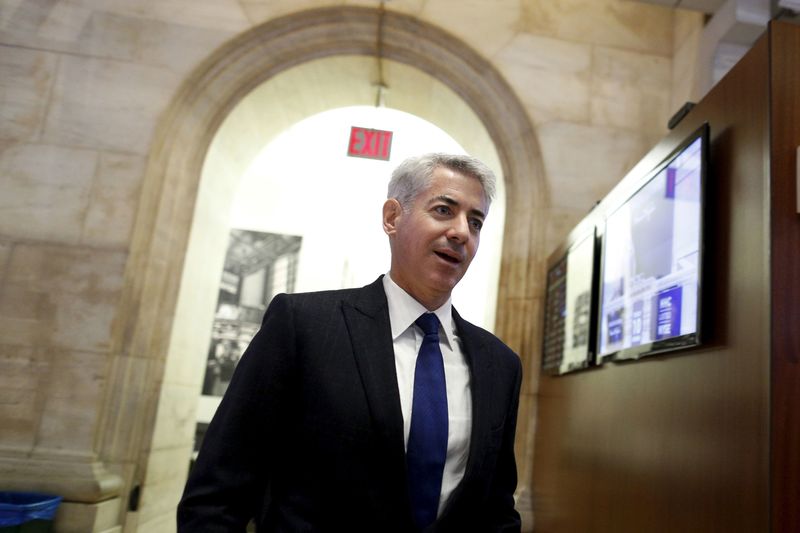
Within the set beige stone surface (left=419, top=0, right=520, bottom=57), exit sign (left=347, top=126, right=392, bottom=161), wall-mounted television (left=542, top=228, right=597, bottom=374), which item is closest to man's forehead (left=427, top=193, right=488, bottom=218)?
wall-mounted television (left=542, top=228, right=597, bottom=374)

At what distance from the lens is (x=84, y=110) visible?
4.20 metres

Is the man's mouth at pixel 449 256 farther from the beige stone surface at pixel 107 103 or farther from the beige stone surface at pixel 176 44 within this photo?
the beige stone surface at pixel 176 44

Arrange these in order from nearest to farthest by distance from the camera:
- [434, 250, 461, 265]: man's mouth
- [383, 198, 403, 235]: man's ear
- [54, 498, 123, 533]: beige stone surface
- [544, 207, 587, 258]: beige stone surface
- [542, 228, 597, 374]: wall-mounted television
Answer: [434, 250, 461, 265]: man's mouth < [383, 198, 403, 235]: man's ear < [542, 228, 597, 374]: wall-mounted television < [54, 498, 123, 533]: beige stone surface < [544, 207, 587, 258]: beige stone surface

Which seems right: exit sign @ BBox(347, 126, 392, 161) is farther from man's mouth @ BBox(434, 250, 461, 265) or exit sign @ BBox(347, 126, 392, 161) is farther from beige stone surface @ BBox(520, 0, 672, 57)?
man's mouth @ BBox(434, 250, 461, 265)

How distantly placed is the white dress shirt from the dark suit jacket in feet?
0.13

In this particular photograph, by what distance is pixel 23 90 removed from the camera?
4184mm

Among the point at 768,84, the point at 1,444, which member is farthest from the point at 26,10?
the point at 768,84

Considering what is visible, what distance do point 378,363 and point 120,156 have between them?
11.8ft

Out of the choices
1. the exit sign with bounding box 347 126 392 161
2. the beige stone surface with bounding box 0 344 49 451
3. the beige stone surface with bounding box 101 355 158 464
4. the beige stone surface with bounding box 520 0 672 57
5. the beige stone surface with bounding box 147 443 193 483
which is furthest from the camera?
the exit sign with bounding box 347 126 392 161

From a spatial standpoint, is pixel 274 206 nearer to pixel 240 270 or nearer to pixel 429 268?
pixel 240 270

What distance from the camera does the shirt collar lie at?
1.42 meters

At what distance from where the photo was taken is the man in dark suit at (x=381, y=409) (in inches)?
47.3

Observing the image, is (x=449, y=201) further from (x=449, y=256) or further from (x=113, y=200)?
(x=113, y=200)

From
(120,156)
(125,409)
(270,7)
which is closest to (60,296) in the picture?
(125,409)
